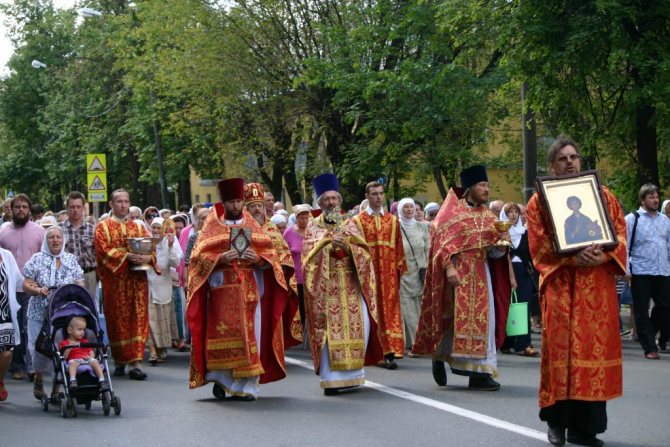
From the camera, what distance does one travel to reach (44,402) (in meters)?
11.8

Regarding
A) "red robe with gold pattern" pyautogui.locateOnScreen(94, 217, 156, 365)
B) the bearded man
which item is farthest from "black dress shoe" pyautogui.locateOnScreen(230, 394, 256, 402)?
the bearded man

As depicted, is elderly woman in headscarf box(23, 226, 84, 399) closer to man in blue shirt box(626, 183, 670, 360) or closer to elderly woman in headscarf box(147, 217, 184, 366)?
elderly woman in headscarf box(147, 217, 184, 366)

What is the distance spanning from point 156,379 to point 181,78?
23.2 m

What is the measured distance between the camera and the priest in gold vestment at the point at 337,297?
12.2 meters

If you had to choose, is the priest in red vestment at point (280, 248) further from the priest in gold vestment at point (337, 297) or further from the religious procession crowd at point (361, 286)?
the priest in gold vestment at point (337, 297)

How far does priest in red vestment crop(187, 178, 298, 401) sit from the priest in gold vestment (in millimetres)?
393

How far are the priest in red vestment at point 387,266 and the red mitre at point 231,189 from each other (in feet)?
8.81

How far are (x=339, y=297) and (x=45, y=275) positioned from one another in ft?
9.27

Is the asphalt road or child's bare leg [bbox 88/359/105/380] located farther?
child's bare leg [bbox 88/359/105/380]

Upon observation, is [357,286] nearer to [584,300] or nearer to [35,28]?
[584,300]

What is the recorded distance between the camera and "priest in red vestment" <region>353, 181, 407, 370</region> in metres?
14.7

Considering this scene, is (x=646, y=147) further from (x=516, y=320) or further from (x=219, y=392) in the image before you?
(x=219, y=392)

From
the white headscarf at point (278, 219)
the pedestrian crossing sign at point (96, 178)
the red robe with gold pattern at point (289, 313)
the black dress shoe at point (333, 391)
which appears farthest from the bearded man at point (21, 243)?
the pedestrian crossing sign at point (96, 178)

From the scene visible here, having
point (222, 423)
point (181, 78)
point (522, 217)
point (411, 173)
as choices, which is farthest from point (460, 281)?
point (181, 78)
